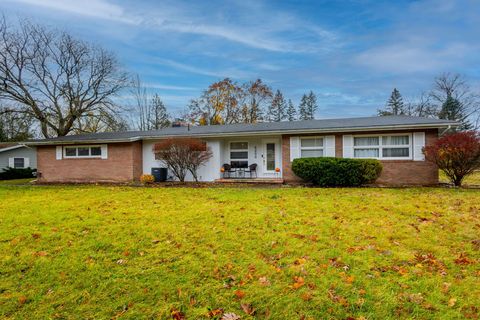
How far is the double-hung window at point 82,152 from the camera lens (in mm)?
16252

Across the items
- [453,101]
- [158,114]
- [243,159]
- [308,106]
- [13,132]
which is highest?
[308,106]

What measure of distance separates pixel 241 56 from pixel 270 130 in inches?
444

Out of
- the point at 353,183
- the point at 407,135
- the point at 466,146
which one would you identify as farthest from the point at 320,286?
the point at 407,135

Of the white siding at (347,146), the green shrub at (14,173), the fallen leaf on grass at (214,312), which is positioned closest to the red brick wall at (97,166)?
the green shrub at (14,173)

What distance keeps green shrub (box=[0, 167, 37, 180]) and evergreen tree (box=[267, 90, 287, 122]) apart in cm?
2741

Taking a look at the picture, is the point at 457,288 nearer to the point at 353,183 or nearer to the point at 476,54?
the point at 353,183

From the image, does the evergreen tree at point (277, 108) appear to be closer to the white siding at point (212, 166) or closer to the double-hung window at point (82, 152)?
the white siding at point (212, 166)

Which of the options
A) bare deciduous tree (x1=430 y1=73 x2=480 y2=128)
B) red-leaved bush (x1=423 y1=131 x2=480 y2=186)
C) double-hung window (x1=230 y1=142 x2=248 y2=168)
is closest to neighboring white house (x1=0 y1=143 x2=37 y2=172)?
double-hung window (x1=230 y1=142 x2=248 y2=168)

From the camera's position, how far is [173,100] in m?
37.7

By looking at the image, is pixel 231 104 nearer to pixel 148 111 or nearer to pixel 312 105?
pixel 148 111

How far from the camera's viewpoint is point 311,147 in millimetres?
13836

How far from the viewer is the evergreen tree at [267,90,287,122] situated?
38406mm

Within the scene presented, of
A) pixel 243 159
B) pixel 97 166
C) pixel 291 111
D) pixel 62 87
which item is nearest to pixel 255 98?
pixel 291 111

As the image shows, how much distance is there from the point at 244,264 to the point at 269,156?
38.6ft
